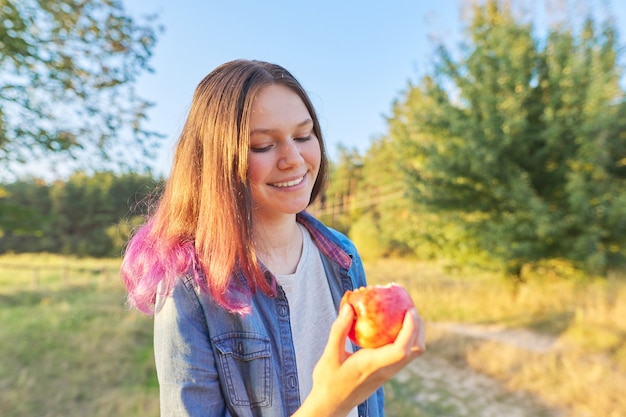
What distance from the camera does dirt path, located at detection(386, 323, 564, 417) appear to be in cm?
445

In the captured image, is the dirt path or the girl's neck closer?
the girl's neck

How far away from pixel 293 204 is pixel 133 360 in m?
5.03

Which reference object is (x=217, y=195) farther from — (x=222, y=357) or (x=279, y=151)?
(x=222, y=357)

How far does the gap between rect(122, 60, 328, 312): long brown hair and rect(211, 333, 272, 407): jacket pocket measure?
10cm

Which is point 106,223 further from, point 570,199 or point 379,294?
point 379,294

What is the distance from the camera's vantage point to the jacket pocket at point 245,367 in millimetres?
1108

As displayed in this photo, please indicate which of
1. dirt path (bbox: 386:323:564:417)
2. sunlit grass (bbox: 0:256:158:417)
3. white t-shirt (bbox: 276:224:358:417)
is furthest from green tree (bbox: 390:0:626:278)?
white t-shirt (bbox: 276:224:358:417)

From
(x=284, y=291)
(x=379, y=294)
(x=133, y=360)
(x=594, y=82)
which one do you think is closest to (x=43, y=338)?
(x=133, y=360)

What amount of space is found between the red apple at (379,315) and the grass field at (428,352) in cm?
362

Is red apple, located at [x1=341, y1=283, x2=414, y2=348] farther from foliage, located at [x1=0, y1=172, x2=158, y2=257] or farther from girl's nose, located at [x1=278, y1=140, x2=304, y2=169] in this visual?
foliage, located at [x1=0, y1=172, x2=158, y2=257]

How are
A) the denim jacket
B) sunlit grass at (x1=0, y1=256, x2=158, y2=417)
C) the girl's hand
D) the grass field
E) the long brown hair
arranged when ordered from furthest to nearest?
1. the grass field
2. sunlit grass at (x1=0, y1=256, x2=158, y2=417)
3. the long brown hair
4. the denim jacket
5. the girl's hand

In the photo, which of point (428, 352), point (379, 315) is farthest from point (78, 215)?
point (379, 315)

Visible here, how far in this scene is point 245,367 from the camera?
3.82 feet

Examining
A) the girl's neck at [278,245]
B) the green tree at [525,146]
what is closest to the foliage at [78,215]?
the green tree at [525,146]
